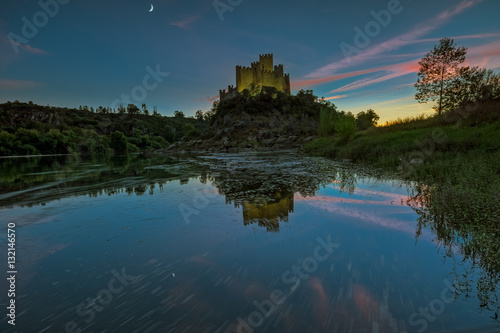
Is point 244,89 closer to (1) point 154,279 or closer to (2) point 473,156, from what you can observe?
(2) point 473,156

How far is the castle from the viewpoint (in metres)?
112

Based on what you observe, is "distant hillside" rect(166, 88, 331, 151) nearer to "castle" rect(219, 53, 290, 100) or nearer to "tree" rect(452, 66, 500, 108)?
"castle" rect(219, 53, 290, 100)

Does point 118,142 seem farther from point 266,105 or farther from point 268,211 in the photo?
point 268,211

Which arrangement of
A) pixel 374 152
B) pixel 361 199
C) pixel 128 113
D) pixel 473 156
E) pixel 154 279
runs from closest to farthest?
pixel 154 279
pixel 361 199
pixel 473 156
pixel 374 152
pixel 128 113

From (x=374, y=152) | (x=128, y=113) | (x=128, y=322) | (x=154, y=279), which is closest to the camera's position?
(x=128, y=322)

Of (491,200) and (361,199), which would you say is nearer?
A: (491,200)

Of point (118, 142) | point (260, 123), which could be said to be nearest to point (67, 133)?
point (118, 142)

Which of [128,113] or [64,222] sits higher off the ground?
[128,113]

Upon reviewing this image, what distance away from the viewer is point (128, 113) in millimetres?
197750

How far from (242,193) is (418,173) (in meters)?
10.1

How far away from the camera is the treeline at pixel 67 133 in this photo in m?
82.4

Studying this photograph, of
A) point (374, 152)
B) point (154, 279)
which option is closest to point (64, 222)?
point (154, 279)

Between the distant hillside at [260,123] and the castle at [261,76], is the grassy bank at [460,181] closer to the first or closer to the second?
the distant hillside at [260,123]

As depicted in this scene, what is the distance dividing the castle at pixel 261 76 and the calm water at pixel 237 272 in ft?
368
